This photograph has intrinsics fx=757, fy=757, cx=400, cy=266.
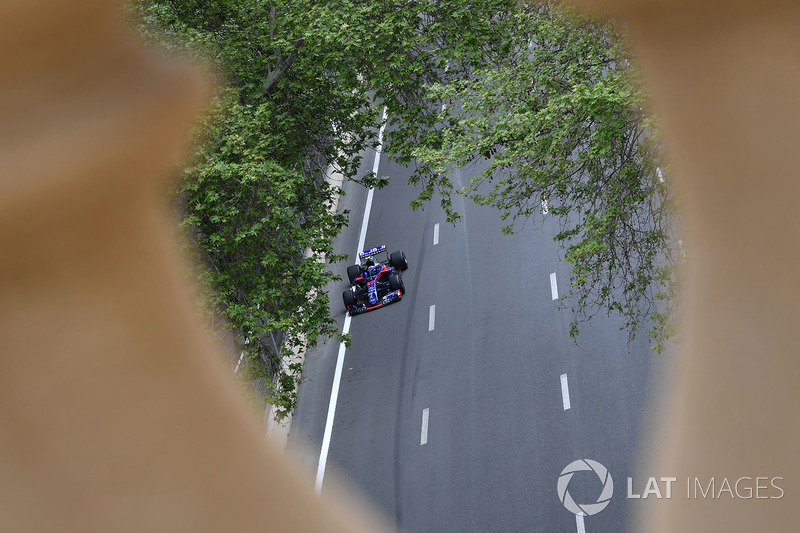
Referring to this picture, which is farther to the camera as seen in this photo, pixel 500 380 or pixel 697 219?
pixel 500 380

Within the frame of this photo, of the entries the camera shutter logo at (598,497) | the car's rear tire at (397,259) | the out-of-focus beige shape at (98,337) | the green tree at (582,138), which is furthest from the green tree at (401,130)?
the out-of-focus beige shape at (98,337)

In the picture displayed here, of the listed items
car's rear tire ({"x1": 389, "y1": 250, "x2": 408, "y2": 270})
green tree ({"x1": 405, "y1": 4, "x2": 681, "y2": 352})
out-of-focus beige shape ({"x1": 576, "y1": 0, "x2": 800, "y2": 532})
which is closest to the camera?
A: out-of-focus beige shape ({"x1": 576, "y1": 0, "x2": 800, "y2": 532})

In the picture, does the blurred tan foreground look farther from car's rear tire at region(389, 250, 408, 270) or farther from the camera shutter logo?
car's rear tire at region(389, 250, 408, 270)

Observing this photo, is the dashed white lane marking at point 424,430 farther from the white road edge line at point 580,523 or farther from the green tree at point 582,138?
the green tree at point 582,138

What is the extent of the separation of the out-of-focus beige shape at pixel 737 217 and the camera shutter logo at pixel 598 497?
1158 centimetres

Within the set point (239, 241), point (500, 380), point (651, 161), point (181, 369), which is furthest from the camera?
point (500, 380)

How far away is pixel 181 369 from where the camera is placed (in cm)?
218

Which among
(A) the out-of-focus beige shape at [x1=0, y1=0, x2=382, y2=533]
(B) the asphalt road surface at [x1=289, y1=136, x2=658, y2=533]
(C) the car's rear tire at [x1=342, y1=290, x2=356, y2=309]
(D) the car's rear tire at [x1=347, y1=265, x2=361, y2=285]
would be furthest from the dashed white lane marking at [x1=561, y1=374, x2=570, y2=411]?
(A) the out-of-focus beige shape at [x1=0, y1=0, x2=382, y2=533]

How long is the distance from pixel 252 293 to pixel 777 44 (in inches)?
425

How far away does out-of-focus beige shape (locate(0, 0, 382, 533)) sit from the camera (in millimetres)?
1998

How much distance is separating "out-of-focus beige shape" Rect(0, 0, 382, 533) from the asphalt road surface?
12.2 meters

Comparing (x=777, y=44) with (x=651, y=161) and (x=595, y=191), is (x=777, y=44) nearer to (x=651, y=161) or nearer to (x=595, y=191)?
(x=651, y=161)

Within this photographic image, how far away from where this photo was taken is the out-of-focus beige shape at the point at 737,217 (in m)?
2.62

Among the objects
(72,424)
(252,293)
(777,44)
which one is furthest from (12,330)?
(252,293)
